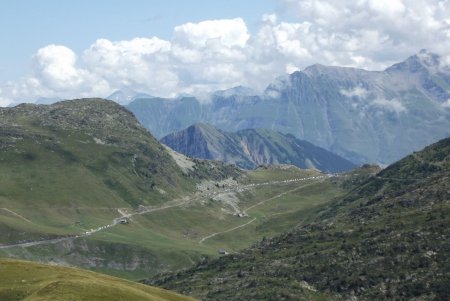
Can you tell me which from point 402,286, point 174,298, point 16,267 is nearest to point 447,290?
point 402,286

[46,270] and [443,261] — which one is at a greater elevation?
[46,270]

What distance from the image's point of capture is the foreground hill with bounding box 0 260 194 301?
115 metres

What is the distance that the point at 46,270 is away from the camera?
14800cm

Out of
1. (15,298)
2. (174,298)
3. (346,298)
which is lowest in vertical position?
(346,298)

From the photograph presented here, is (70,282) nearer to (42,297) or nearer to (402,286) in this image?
(42,297)

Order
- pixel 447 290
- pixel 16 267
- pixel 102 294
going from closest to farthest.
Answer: pixel 102 294 → pixel 16 267 → pixel 447 290

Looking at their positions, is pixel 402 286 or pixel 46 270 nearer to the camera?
pixel 46 270

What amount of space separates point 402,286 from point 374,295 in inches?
330

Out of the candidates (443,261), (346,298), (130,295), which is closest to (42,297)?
(130,295)

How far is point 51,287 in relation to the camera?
118m

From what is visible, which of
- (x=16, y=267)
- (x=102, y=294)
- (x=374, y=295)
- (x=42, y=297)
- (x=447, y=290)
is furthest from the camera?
(x=374, y=295)

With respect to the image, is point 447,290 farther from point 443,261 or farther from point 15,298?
point 15,298

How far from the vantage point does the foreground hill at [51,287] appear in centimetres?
11531

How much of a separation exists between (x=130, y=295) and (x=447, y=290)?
98139 mm
